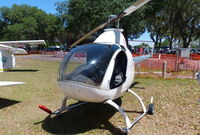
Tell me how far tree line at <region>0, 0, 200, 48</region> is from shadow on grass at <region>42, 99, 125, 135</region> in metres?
16.3

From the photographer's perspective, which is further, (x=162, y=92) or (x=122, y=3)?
(x=122, y=3)

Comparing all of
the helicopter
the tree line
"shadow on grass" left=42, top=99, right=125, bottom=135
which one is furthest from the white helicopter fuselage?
the tree line

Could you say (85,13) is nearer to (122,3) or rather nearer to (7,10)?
(122,3)

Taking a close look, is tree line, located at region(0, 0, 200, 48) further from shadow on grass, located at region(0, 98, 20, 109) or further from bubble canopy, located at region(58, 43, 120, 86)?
bubble canopy, located at region(58, 43, 120, 86)

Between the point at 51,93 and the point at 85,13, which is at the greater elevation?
the point at 85,13

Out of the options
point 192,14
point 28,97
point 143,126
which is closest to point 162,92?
point 143,126

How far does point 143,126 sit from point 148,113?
0.88m

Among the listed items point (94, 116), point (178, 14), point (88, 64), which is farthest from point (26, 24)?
point (88, 64)

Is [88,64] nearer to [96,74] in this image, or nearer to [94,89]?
[96,74]

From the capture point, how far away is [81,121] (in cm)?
504

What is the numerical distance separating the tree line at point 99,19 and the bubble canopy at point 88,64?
16763 millimetres

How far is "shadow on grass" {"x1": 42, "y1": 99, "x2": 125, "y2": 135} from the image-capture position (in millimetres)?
4523

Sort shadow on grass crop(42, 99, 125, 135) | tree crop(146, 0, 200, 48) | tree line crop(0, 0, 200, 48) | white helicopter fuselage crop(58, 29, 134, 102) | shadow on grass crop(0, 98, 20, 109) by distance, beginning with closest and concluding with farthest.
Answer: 1. white helicopter fuselage crop(58, 29, 134, 102)
2. shadow on grass crop(42, 99, 125, 135)
3. shadow on grass crop(0, 98, 20, 109)
4. tree line crop(0, 0, 200, 48)
5. tree crop(146, 0, 200, 48)

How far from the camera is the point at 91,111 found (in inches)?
227
